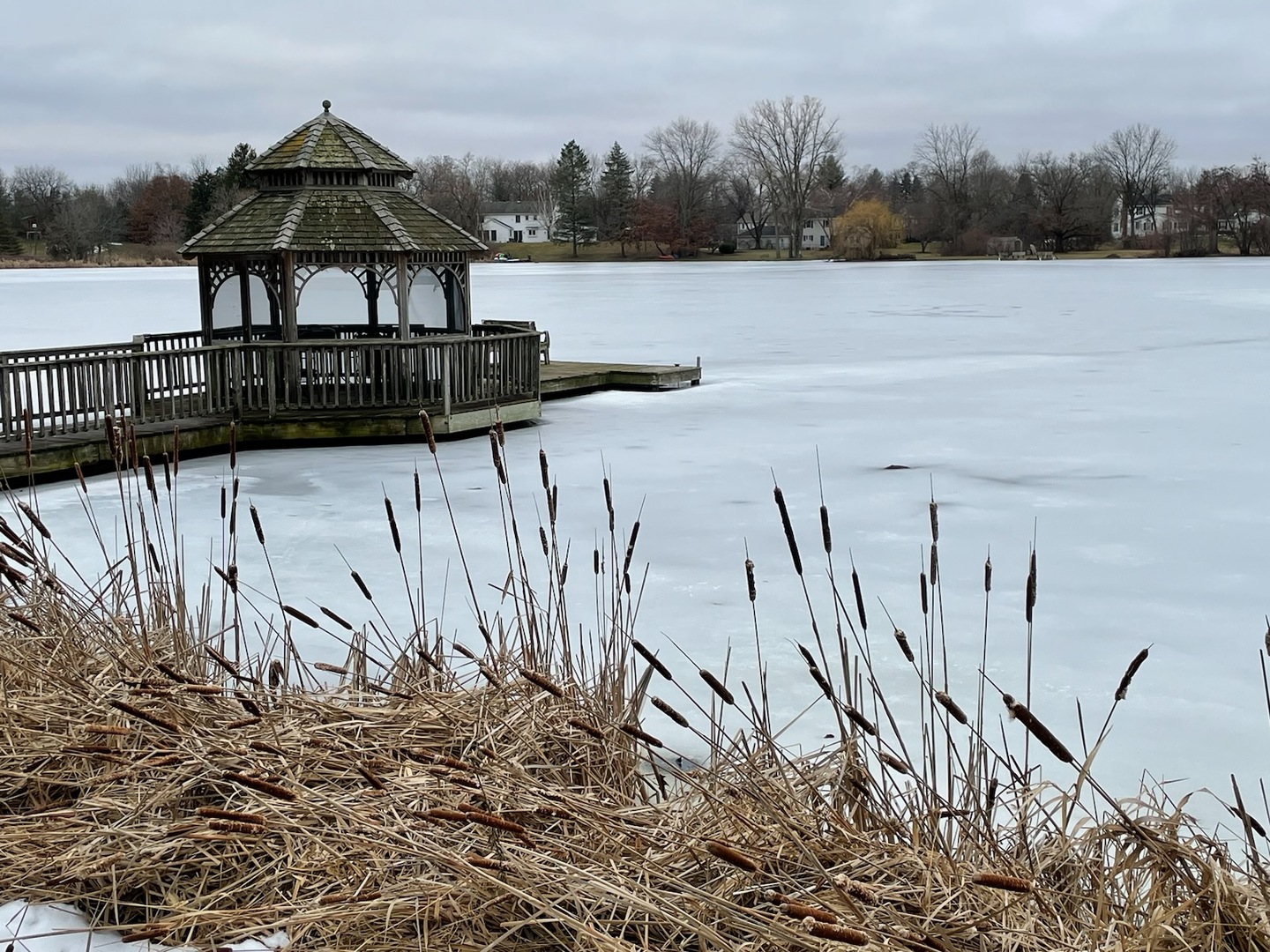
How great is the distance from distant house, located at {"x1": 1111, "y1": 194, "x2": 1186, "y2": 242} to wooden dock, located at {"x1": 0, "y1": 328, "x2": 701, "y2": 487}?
319 feet

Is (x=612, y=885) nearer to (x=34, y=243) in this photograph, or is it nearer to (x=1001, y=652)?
(x=1001, y=652)

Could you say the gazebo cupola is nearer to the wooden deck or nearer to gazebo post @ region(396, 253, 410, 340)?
gazebo post @ region(396, 253, 410, 340)

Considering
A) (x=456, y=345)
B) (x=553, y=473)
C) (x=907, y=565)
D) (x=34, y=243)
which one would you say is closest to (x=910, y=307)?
(x=456, y=345)

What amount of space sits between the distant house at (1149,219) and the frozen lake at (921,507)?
82286 mm

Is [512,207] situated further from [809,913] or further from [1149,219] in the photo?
[809,913]

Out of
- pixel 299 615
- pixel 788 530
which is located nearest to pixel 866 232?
pixel 299 615

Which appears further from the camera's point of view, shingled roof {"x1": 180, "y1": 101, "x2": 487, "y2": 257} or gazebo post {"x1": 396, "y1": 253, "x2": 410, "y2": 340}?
gazebo post {"x1": 396, "y1": 253, "x2": 410, "y2": 340}

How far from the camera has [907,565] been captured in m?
9.05

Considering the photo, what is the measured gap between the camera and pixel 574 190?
120 meters

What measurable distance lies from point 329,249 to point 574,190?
347 feet

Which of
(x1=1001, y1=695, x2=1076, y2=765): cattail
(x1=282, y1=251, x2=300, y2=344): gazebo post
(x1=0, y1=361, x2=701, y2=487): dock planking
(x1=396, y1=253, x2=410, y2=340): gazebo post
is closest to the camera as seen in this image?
(x1=1001, y1=695, x2=1076, y2=765): cattail

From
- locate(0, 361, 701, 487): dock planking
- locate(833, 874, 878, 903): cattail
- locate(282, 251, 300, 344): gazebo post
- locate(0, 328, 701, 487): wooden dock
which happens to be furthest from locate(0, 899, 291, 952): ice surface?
locate(282, 251, 300, 344): gazebo post

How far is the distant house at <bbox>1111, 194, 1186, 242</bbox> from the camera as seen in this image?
342 ft

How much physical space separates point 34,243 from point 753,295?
69775mm
